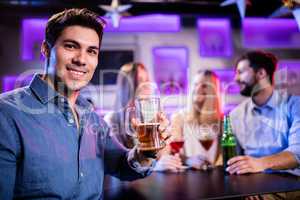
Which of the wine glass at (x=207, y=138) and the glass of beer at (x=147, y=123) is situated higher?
the glass of beer at (x=147, y=123)

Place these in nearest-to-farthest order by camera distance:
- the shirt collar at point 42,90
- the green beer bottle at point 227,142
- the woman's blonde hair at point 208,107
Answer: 1. the shirt collar at point 42,90
2. the green beer bottle at point 227,142
3. the woman's blonde hair at point 208,107

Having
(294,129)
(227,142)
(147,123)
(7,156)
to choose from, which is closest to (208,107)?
(294,129)

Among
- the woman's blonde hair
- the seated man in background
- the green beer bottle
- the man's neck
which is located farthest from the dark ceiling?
the green beer bottle

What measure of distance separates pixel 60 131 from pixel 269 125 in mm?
1701

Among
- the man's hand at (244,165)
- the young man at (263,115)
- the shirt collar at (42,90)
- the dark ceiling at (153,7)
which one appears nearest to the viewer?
the shirt collar at (42,90)

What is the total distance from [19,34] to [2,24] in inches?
9.2

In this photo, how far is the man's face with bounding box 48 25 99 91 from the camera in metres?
1.25

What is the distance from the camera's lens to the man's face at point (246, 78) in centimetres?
249

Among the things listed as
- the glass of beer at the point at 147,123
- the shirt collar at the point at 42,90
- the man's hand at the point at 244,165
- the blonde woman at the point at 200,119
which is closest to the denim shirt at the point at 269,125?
the blonde woman at the point at 200,119

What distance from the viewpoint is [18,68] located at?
148 inches

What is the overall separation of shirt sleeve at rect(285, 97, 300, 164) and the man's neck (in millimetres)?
218

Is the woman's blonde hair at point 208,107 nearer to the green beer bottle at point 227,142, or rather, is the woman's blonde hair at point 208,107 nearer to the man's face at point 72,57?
the green beer bottle at point 227,142

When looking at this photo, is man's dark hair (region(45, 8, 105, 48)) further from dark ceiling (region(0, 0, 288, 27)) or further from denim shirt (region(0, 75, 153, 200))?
dark ceiling (region(0, 0, 288, 27))

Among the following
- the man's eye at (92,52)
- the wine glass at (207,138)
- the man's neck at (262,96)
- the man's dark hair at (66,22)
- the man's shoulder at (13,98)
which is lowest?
the wine glass at (207,138)
